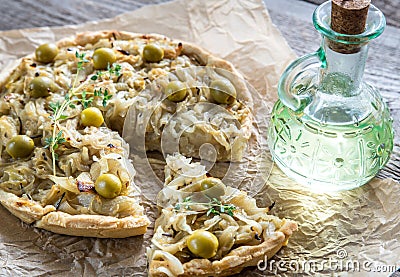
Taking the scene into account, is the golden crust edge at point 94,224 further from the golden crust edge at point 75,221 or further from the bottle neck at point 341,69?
the bottle neck at point 341,69

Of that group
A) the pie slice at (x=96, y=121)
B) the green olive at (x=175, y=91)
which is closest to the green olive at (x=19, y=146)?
the pie slice at (x=96, y=121)

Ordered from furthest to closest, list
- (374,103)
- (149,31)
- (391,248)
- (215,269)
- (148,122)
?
(149,31) → (148,122) → (374,103) → (391,248) → (215,269)

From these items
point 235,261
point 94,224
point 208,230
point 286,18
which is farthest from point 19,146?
point 286,18

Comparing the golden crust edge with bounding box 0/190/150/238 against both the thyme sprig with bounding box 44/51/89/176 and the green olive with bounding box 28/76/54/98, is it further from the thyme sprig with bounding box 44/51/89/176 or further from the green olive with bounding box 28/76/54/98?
the green olive with bounding box 28/76/54/98

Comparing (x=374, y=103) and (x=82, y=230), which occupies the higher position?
(x=374, y=103)

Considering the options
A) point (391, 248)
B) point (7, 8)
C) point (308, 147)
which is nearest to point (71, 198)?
point (308, 147)

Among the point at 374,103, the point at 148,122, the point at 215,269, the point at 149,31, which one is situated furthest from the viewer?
the point at 149,31

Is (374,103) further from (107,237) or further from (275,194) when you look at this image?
(107,237)
